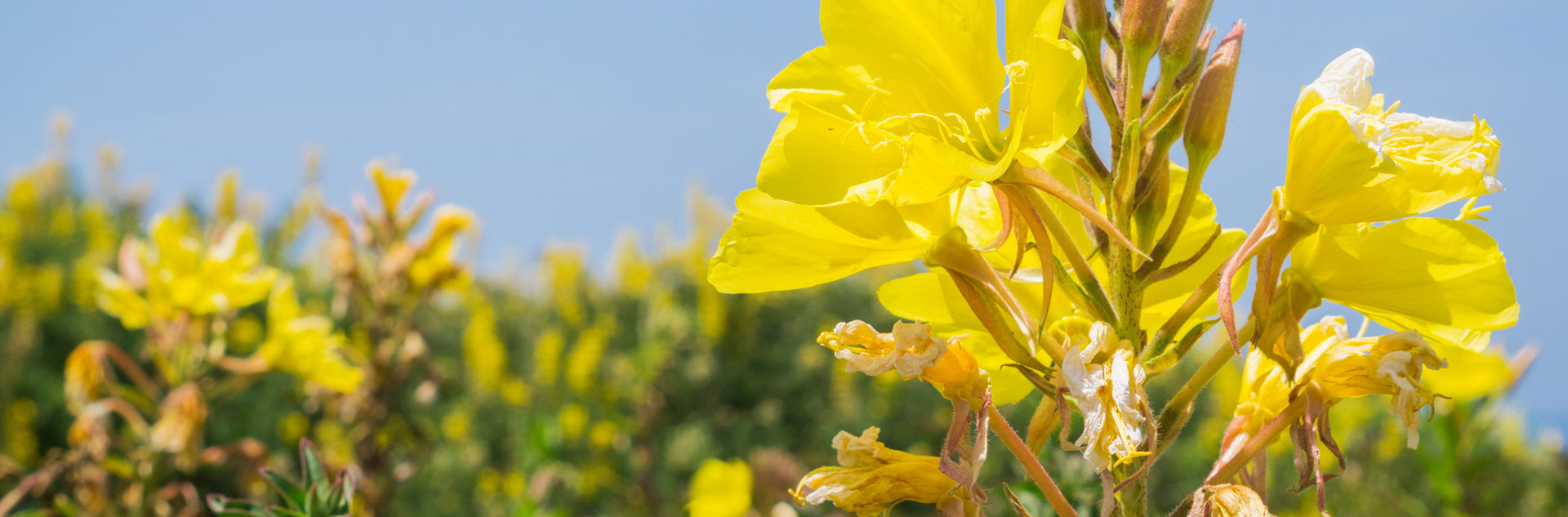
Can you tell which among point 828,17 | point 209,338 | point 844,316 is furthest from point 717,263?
point 844,316

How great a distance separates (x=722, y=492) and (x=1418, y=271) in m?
2.16

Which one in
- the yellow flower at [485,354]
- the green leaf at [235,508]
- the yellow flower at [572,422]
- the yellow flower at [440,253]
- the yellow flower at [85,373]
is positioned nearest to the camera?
the green leaf at [235,508]

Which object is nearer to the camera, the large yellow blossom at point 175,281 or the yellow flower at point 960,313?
the yellow flower at point 960,313

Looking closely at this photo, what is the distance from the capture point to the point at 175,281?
2623 millimetres

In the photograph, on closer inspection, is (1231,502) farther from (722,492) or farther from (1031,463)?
(722,492)

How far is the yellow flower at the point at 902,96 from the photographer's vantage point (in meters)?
0.86

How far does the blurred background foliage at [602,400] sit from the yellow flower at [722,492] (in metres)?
0.95

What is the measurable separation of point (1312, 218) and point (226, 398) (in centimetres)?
926

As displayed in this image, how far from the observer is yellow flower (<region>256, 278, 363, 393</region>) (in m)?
2.79

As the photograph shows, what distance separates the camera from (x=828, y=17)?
2.99 ft

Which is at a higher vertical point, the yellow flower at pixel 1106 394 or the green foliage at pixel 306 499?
the yellow flower at pixel 1106 394

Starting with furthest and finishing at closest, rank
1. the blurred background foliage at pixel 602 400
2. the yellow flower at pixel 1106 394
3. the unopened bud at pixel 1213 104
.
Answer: the blurred background foliage at pixel 602 400 < the unopened bud at pixel 1213 104 < the yellow flower at pixel 1106 394

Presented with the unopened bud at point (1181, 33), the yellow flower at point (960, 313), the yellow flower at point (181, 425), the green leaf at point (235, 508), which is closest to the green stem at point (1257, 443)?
the yellow flower at point (960, 313)

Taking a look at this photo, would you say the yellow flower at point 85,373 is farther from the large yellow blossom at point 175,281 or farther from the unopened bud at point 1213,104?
the unopened bud at point 1213,104
